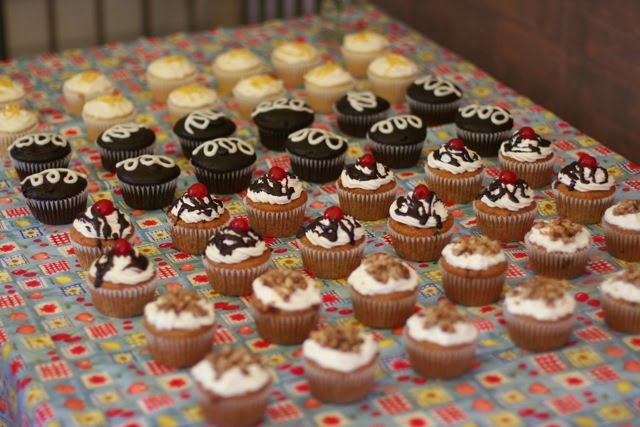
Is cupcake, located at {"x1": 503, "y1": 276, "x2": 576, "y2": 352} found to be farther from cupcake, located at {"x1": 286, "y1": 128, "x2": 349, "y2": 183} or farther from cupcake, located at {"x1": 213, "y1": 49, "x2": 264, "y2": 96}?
cupcake, located at {"x1": 213, "y1": 49, "x2": 264, "y2": 96}

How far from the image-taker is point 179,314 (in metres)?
4.11

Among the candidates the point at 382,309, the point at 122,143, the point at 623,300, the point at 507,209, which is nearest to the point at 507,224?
the point at 507,209

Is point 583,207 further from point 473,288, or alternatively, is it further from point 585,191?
point 473,288

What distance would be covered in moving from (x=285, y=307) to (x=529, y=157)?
5.71 feet

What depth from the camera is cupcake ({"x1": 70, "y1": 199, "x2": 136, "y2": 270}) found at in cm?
473

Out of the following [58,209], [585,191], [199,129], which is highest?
[585,191]

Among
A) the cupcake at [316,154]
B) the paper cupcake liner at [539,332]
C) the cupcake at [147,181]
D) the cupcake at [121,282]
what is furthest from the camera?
the cupcake at [316,154]

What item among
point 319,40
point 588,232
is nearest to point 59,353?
point 588,232

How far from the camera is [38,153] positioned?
18.1 feet

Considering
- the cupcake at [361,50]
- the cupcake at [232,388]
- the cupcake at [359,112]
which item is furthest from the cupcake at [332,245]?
the cupcake at [361,50]

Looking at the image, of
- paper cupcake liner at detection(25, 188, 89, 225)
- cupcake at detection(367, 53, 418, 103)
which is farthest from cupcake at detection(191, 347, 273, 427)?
cupcake at detection(367, 53, 418, 103)

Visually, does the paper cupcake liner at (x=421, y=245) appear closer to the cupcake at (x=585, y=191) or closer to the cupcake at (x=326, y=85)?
the cupcake at (x=585, y=191)

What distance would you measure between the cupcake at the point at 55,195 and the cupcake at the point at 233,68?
156cm

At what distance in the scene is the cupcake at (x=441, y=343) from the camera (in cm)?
399
